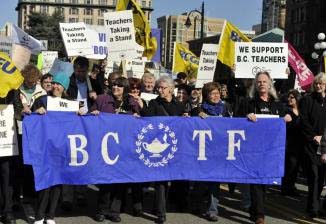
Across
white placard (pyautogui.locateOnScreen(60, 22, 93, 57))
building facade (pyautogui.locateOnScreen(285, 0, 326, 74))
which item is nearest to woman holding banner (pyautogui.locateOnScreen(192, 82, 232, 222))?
white placard (pyautogui.locateOnScreen(60, 22, 93, 57))

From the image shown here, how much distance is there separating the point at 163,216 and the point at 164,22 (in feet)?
319

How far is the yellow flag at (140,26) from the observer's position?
42.2 ft

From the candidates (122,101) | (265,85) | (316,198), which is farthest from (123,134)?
(316,198)

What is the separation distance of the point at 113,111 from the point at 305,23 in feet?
279

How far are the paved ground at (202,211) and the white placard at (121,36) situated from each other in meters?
3.22

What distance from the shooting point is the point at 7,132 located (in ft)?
23.4

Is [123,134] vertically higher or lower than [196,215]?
higher

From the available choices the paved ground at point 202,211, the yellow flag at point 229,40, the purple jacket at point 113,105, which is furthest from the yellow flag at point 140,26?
the purple jacket at point 113,105

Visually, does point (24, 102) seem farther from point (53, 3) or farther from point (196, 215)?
point (53, 3)

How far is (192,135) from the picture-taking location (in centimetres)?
778

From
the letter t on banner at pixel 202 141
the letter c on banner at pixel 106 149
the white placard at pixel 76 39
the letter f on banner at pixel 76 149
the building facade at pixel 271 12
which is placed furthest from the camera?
the building facade at pixel 271 12

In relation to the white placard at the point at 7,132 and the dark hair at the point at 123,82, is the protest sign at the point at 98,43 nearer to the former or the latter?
the dark hair at the point at 123,82

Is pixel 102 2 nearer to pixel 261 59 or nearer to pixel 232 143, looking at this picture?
pixel 261 59

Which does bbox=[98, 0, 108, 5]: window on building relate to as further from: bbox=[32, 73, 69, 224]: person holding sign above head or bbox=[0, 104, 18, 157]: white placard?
bbox=[0, 104, 18, 157]: white placard
